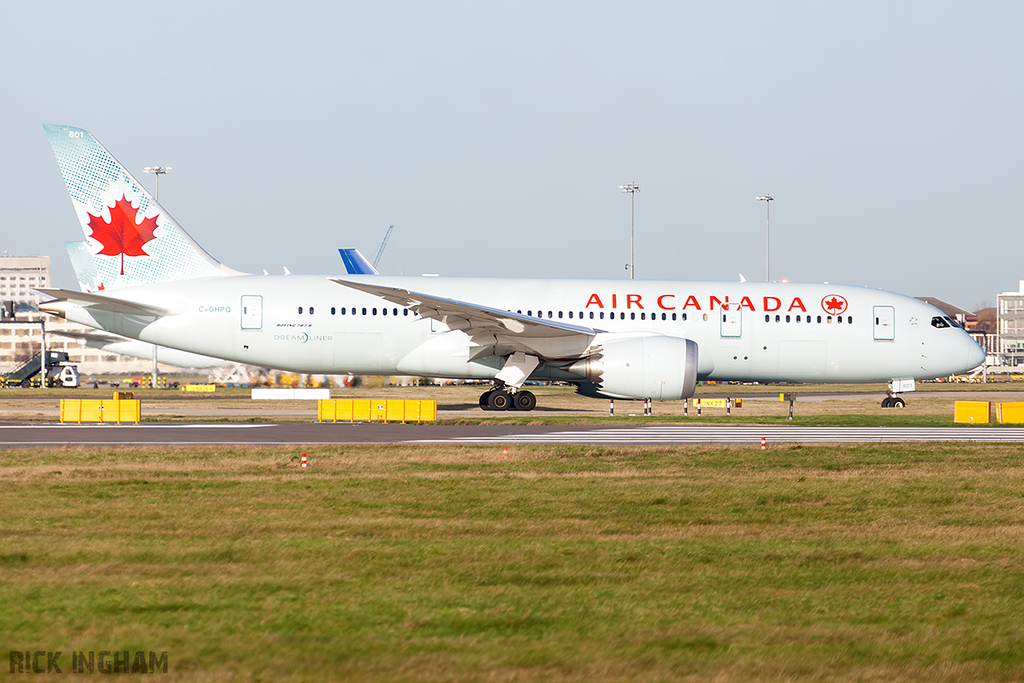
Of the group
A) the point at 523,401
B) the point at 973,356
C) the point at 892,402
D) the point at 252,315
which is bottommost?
the point at 892,402

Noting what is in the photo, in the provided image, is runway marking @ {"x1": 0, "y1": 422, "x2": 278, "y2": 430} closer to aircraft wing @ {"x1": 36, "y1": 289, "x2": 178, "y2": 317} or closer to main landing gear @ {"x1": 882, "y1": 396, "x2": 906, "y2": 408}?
aircraft wing @ {"x1": 36, "y1": 289, "x2": 178, "y2": 317}

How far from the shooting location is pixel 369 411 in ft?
94.7

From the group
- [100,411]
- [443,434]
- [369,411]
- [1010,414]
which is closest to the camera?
[443,434]

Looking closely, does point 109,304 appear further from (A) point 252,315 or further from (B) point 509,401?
(B) point 509,401

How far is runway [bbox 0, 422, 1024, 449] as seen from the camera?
22188mm

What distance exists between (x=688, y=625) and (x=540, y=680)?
169 cm

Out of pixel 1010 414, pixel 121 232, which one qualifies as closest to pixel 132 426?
pixel 121 232

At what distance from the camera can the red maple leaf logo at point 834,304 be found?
111 ft

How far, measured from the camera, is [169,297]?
31.9 m

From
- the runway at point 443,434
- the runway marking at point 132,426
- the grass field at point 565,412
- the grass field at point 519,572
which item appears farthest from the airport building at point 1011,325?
the grass field at point 519,572

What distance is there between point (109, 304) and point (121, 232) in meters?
2.81

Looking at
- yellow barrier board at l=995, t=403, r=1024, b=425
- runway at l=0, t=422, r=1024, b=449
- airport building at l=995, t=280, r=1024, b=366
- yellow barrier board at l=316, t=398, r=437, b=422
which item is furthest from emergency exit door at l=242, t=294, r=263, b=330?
airport building at l=995, t=280, r=1024, b=366

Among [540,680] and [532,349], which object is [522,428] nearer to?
[532,349]

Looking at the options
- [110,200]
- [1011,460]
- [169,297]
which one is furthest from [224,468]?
[110,200]
